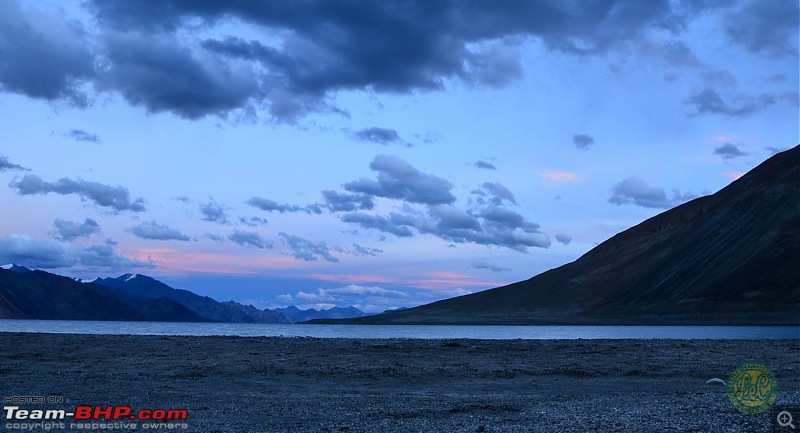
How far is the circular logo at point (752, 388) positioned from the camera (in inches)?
885

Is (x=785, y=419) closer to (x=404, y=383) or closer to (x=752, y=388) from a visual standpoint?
(x=752, y=388)

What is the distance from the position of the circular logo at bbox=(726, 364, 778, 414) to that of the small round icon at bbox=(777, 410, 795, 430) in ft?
5.19

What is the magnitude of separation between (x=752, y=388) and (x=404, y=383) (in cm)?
1496

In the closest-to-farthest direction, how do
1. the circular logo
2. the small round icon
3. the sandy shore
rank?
the small round icon
the sandy shore
the circular logo

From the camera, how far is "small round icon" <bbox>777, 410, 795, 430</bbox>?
18391 millimetres

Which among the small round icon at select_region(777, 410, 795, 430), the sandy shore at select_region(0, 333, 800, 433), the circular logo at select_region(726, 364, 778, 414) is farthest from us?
the circular logo at select_region(726, 364, 778, 414)

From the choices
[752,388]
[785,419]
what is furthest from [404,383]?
[785,419]

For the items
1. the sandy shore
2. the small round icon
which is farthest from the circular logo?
the small round icon

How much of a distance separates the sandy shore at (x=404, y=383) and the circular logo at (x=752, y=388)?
1.82ft

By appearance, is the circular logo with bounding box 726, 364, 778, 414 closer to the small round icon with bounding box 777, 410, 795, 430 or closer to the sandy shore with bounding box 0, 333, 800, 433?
the sandy shore with bounding box 0, 333, 800, 433

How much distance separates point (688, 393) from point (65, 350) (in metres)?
39.5

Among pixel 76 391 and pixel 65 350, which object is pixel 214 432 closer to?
pixel 76 391

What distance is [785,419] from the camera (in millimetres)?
18750

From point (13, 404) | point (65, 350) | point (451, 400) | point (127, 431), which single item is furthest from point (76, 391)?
point (65, 350)
